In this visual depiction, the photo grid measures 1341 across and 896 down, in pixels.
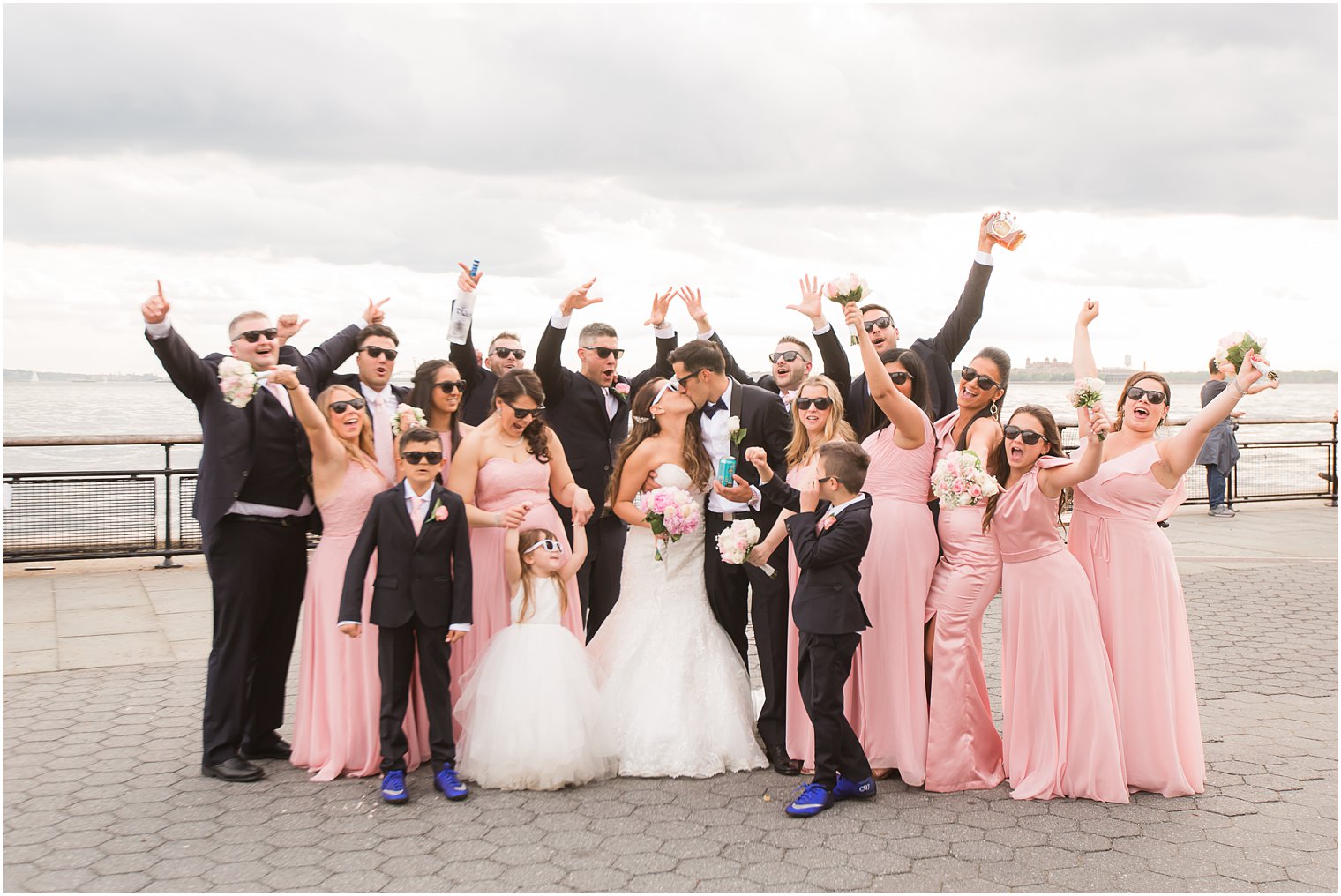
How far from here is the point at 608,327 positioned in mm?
7070

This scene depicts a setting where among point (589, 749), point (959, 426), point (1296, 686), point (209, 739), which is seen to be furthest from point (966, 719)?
point (209, 739)

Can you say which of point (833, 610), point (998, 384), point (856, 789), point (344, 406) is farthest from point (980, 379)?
point (344, 406)

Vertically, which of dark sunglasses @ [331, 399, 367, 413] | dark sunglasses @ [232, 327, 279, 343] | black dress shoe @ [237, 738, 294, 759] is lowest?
black dress shoe @ [237, 738, 294, 759]

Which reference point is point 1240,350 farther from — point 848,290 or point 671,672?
point 671,672

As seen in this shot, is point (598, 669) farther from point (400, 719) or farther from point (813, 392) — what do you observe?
point (813, 392)

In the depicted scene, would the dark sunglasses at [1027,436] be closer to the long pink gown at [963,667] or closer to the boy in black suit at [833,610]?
the long pink gown at [963,667]

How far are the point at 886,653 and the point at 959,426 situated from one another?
1.21m

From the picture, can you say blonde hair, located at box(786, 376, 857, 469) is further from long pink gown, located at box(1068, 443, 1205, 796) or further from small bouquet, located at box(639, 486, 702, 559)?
long pink gown, located at box(1068, 443, 1205, 796)

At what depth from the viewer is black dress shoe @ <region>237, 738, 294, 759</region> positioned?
224 inches

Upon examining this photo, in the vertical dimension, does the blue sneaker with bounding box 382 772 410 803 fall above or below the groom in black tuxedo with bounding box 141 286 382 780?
below

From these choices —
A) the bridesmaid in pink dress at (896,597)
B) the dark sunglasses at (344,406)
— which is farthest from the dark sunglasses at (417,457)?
the bridesmaid in pink dress at (896,597)

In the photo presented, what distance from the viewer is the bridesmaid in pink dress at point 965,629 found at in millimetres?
5164

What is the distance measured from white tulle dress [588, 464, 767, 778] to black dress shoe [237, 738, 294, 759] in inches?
67.7

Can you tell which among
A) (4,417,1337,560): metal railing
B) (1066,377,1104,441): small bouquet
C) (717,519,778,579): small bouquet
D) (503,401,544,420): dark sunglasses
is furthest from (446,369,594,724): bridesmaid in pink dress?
(4,417,1337,560): metal railing
